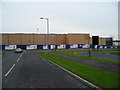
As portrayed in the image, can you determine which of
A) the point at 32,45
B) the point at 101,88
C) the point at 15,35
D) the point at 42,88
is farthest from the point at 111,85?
the point at 15,35

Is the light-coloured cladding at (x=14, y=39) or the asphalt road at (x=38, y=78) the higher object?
the light-coloured cladding at (x=14, y=39)

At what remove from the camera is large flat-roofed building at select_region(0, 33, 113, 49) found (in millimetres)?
74525

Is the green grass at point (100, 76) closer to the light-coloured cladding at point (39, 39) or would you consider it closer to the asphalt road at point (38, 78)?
the asphalt road at point (38, 78)

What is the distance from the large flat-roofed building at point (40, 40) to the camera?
2934 inches

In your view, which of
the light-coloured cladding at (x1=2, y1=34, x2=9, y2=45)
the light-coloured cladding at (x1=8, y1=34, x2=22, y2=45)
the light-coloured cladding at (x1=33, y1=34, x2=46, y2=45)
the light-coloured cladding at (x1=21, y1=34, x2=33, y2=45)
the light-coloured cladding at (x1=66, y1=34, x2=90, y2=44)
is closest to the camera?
the light-coloured cladding at (x1=2, y1=34, x2=9, y2=45)

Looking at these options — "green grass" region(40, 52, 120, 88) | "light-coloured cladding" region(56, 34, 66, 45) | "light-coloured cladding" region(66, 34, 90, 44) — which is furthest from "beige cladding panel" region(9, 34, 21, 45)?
"green grass" region(40, 52, 120, 88)

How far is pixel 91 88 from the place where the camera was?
766 cm

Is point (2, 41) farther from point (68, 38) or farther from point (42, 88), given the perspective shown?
point (42, 88)

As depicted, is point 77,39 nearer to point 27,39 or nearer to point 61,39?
point 61,39

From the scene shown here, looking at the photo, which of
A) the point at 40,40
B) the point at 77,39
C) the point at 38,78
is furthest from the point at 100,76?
the point at 77,39

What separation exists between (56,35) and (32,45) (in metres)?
13.6

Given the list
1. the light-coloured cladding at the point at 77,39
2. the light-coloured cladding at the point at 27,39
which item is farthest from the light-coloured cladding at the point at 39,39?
the light-coloured cladding at the point at 77,39

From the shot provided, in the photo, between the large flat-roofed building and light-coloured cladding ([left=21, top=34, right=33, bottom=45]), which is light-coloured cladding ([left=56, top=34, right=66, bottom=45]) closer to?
the large flat-roofed building

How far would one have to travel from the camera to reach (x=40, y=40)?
78.5 metres
